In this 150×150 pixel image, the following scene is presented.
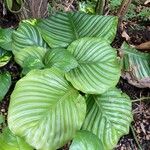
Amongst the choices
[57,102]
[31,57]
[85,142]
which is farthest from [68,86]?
[85,142]

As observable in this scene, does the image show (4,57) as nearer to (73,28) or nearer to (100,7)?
(73,28)

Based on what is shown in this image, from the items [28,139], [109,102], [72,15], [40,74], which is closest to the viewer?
[28,139]

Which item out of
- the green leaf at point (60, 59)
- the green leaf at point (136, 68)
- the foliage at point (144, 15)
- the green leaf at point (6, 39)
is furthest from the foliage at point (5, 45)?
the foliage at point (144, 15)

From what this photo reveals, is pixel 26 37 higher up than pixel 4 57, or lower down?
higher up

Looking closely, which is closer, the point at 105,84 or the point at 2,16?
the point at 105,84

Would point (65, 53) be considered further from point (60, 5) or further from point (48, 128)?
point (60, 5)

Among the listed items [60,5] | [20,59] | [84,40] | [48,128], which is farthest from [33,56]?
[60,5]
